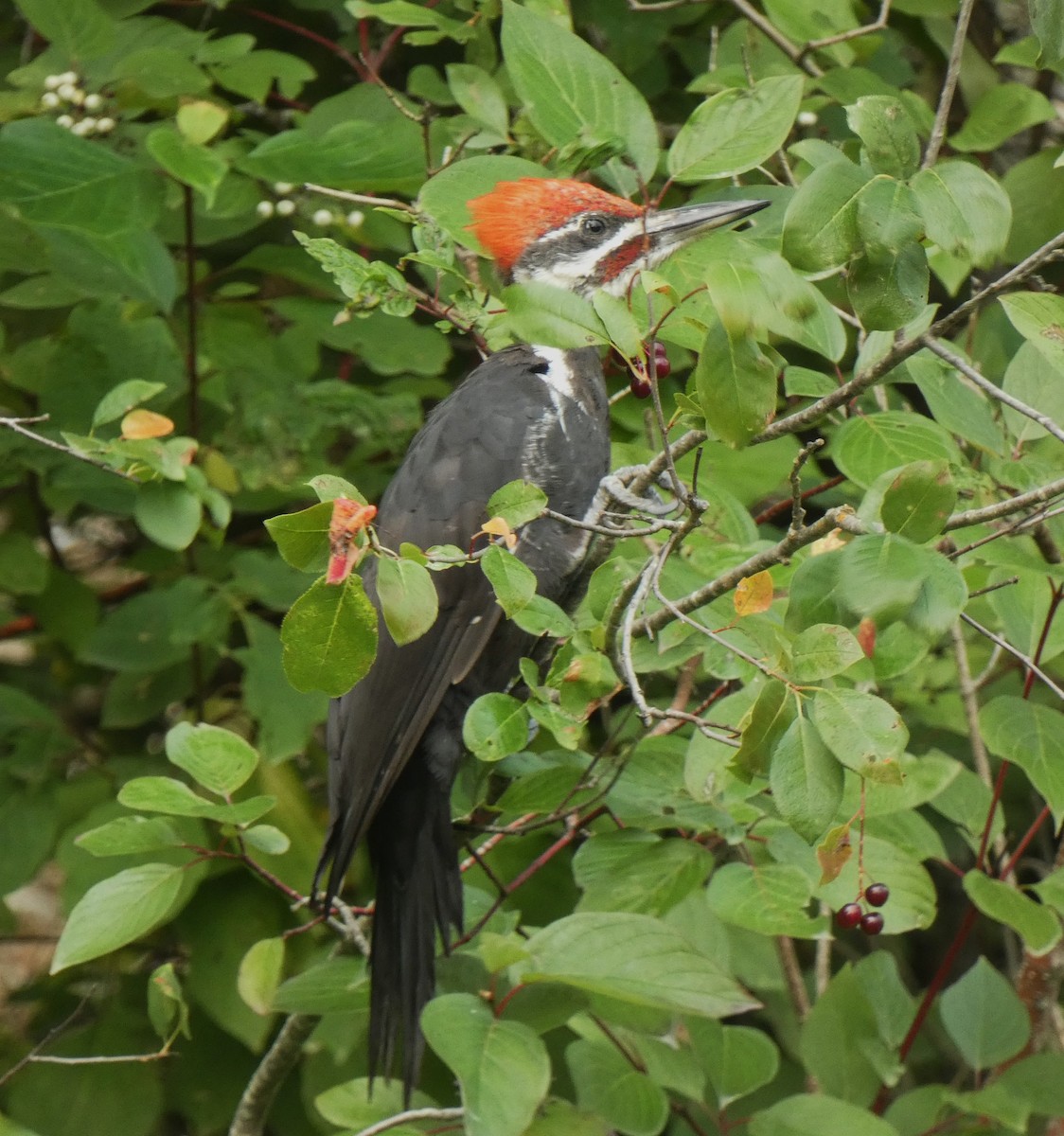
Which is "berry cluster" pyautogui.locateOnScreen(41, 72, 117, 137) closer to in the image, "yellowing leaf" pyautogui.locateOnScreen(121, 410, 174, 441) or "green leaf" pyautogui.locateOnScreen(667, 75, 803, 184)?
"yellowing leaf" pyautogui.locateOnScreen(121, 410, 174, 441)

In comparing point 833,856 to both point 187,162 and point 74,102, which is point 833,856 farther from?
point 74,102

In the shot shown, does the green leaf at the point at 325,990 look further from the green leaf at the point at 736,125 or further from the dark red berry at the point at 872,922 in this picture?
the green leaf at the point at 736,125

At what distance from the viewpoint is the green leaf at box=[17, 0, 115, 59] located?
2475mm

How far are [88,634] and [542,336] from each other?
1895 mm

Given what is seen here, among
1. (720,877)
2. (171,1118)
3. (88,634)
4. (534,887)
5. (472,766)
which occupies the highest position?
(720,877)

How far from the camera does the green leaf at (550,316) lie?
4.33ft

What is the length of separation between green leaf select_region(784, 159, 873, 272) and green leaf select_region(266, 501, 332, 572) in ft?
1.53

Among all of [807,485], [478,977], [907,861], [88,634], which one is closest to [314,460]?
[88,634]

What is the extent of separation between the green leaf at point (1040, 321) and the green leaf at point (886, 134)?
189 millimetres

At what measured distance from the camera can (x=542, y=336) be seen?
4.34 ft

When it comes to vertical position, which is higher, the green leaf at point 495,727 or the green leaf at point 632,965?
the green leaf at point 495,727

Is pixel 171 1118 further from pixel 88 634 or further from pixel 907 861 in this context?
pixel 907 861

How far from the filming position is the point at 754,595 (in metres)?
1.52

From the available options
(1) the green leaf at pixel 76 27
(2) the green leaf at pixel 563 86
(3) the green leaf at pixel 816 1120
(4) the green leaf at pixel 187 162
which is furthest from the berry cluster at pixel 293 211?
(3) the green leaf at pixel 816 1120
